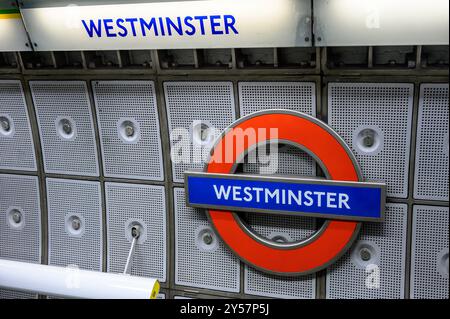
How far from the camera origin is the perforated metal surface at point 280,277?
5.32 m

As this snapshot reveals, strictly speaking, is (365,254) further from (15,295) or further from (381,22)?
(15,295)

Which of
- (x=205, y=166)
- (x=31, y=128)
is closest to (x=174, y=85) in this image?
(x=205, y=166)

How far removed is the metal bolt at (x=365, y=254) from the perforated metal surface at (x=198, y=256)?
147 cm

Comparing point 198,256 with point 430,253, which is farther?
point 198,256

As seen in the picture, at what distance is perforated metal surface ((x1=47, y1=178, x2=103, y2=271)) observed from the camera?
6105 mm

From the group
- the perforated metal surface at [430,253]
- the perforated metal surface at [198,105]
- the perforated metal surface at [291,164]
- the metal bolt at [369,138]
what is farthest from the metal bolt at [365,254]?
the perforated metal surface at [198,105]

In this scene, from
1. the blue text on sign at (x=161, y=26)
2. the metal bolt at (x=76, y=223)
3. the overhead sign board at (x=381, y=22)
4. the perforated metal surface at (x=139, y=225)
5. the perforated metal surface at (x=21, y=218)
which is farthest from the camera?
the perforated metal surface at (x=21, y=218)

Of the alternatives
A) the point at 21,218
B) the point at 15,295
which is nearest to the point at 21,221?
the point at 21,218

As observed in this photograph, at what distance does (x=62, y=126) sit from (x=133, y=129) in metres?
1.02

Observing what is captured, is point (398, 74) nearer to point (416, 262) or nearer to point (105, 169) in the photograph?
point (416, 262)

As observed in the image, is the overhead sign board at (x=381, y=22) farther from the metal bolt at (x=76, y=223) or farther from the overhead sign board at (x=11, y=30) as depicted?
the metal bolt at (x=76, y=223)

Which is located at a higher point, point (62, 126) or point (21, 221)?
point (62, 126)

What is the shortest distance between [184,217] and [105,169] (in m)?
1.20

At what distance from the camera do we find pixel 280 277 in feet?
18.0
